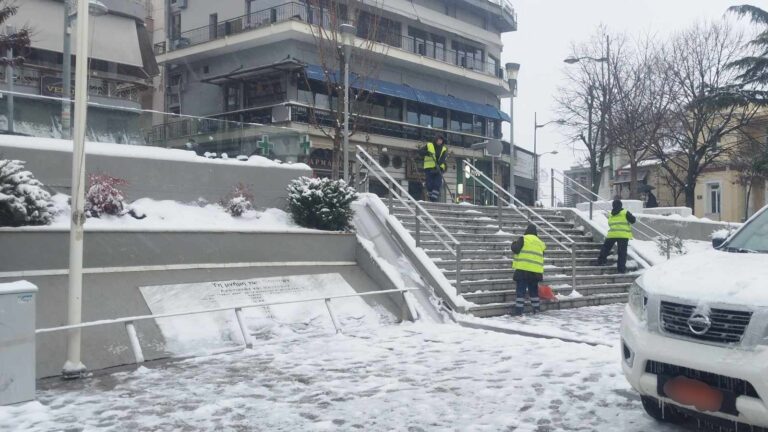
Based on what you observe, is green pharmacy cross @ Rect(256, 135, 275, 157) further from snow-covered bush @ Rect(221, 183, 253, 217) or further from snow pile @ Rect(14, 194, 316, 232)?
snow pile @ Rect(14, 194, 316, 232)

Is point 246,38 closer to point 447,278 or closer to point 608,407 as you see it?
point 447,278

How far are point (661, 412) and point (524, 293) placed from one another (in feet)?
20.7

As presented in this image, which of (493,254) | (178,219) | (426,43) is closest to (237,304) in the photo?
(178,219)

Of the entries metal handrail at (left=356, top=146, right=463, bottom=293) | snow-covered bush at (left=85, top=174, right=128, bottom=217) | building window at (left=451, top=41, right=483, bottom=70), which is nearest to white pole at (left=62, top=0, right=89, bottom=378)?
snow-covered bush at (left=85, top=174, right=128, bottom=217)

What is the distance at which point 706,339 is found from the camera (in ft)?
14.4

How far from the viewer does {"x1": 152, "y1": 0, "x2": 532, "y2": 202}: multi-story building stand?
30.7 m

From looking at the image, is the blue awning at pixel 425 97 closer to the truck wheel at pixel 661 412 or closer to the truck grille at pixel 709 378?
A: the truck wheel at pixel 661 412

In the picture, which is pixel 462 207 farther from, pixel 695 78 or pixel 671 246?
pixel 695 78

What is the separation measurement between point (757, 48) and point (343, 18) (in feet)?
55.3

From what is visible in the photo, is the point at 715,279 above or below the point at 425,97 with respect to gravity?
below

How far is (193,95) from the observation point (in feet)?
118

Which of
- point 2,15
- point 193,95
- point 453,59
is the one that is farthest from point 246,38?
point 2,15

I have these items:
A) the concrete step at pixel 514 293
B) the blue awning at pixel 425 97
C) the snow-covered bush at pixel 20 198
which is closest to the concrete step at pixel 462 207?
the concrete step at pixel 514 293

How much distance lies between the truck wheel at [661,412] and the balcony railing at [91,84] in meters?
20.9
